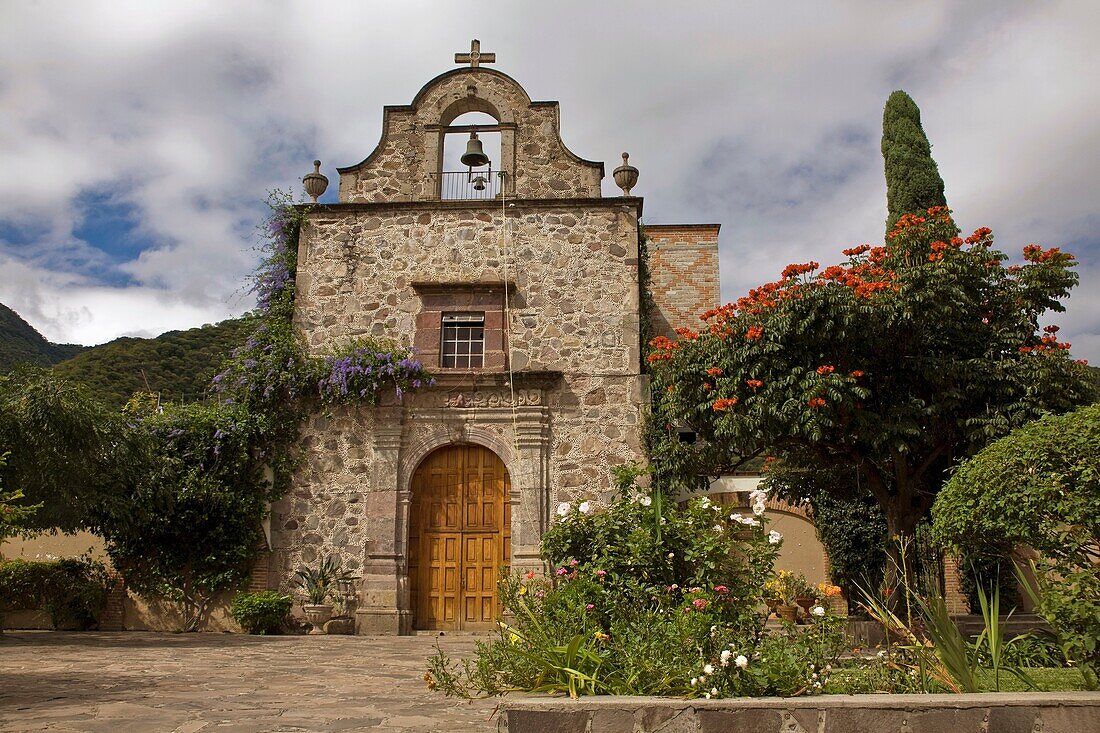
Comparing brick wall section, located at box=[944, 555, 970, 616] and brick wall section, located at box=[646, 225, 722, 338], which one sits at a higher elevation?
brick wall section, located at box=[646, 225, 722, 338]

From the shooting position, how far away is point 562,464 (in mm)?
12969

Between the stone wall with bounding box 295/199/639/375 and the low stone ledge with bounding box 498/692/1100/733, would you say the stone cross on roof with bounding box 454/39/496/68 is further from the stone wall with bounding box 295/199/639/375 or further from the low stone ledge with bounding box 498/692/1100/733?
the low stone ledge with bounding box 498/692/1100/733

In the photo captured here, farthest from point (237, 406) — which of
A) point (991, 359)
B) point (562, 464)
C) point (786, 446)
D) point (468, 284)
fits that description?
point (991, 359)

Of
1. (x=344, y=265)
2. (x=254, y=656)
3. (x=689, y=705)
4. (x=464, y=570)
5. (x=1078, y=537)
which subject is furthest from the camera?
(x=344, y=265)

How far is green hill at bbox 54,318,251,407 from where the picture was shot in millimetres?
22652

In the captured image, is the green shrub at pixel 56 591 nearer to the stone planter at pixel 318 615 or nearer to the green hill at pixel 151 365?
the stone planter at pixel 318 615

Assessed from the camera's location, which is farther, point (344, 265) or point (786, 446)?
point (344, 265)

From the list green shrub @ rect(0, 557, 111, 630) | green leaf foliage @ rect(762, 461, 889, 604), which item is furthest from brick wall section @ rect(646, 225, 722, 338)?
green shrub @ rect(0, 557, 111, 630)

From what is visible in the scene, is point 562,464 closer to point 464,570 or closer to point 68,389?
point 464,570

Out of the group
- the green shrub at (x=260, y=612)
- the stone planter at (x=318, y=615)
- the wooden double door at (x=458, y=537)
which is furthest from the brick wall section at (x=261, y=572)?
the wooden double door at (x=458, y=537)

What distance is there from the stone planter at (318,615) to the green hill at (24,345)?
56.8 feet

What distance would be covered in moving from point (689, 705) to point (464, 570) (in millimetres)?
9106

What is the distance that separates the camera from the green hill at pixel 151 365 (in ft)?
74.3

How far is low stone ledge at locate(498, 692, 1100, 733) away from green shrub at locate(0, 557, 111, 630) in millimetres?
11087
